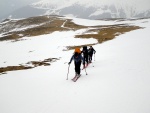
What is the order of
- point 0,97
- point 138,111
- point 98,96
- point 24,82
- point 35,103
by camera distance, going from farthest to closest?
1. point 24,82
2. point 0,97
3. point 35,103
4. point 98,96
5. point 138,111

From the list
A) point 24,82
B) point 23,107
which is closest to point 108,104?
point 23,107

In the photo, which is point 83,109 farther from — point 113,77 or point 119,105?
point 113,77

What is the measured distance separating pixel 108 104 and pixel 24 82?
1076cm

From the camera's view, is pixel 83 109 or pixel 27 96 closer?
pixel 83 109

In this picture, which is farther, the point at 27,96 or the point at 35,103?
the point at 27,96

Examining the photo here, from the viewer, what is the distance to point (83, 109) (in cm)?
993

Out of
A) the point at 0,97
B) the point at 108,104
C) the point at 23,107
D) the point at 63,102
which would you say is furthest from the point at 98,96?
the point at 0,97

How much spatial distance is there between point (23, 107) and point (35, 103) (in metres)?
0.81

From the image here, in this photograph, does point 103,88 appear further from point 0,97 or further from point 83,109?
A: point 0,97

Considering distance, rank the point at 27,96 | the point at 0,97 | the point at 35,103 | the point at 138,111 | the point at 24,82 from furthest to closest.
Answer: the point at 24,82
the point at 0,97
the point at 27,96
the point at 35,103
the point at 138,111

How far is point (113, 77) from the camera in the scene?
14.4m

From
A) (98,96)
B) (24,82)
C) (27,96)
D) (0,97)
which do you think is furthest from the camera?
(24,82)

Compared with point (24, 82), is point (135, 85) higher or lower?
higher

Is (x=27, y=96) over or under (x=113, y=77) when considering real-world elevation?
under
